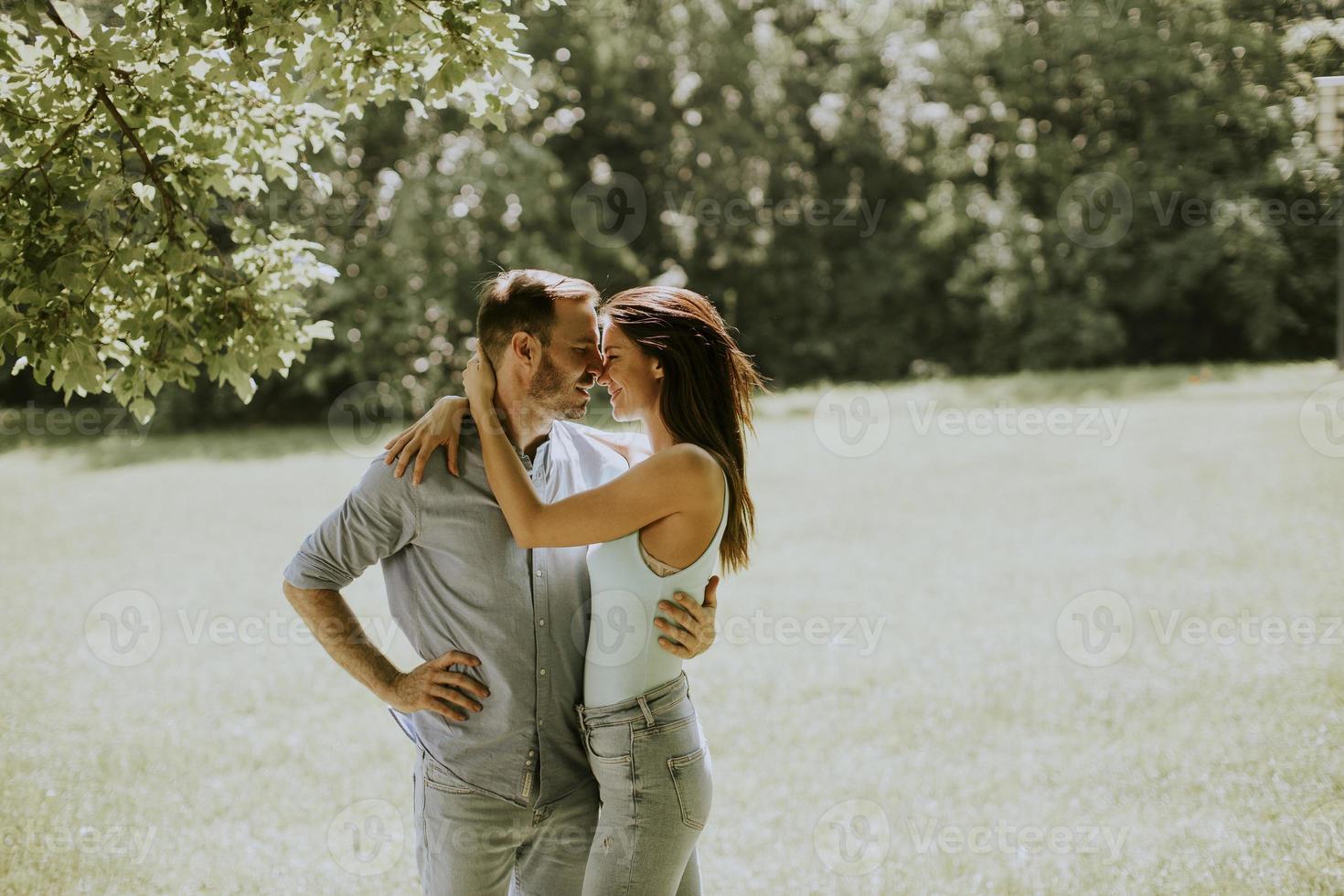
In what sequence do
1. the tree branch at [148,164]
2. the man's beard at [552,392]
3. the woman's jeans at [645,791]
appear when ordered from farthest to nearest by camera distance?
the tree branch at [148,164] < the man's beard at [552,392] < the woman's jeans at [645,791]

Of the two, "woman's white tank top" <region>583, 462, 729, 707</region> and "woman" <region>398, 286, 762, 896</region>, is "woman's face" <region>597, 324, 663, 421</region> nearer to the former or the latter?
"woman" <region>398, 286, 762, 896</region>

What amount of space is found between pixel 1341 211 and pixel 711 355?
24.3 m

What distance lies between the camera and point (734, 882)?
18.7 feet

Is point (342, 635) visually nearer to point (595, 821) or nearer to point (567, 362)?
point (595, 821)

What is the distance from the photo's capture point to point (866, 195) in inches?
1223

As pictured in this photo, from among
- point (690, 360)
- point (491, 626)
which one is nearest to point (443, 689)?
point (491, 626)

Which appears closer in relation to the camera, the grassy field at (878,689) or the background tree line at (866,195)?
the grassy field at (878,689)

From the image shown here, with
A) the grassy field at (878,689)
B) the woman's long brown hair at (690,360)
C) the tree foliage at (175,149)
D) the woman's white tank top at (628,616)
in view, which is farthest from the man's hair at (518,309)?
the grassy field at (878,689)

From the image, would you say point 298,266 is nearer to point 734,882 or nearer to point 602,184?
point 734,882

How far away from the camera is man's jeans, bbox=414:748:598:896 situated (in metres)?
3.04

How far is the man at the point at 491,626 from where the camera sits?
3064 mm

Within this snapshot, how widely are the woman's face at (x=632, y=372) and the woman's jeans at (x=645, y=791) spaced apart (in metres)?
0.79

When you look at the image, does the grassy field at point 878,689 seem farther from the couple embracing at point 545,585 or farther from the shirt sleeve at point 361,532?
the shirt sleeve at point 361,532

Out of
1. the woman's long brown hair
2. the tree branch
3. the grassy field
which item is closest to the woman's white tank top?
the woman's long brown hair
